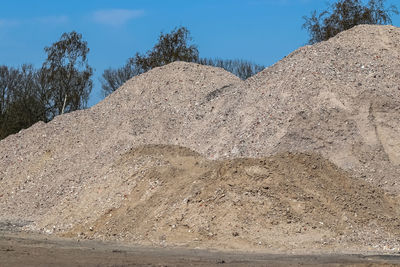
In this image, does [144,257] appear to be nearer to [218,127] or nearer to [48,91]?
[218,127]

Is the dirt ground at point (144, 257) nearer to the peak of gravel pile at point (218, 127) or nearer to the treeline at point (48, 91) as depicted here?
the peak of gravel pile at point (218, 127)

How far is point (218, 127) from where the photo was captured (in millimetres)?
25844

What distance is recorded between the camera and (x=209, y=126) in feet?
86.5

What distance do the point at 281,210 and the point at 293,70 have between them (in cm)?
1040

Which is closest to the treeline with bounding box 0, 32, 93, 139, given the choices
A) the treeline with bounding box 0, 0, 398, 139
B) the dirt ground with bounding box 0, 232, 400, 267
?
the treeline with bounding box 0, 0, 398, 139

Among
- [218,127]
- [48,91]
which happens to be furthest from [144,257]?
[48,91]

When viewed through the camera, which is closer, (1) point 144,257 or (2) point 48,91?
(1) point 144,257

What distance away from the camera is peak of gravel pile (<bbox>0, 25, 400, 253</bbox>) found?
2228 cm

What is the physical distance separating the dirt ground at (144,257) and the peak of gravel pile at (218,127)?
323cm

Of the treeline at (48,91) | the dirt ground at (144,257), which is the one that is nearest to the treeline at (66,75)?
the treeline at (48,91)

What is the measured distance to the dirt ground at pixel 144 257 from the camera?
13.0 m

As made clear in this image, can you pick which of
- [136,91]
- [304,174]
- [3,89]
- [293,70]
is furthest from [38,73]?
[304,174]

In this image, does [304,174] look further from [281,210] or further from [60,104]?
[60,104]

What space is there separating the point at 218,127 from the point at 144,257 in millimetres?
12280
